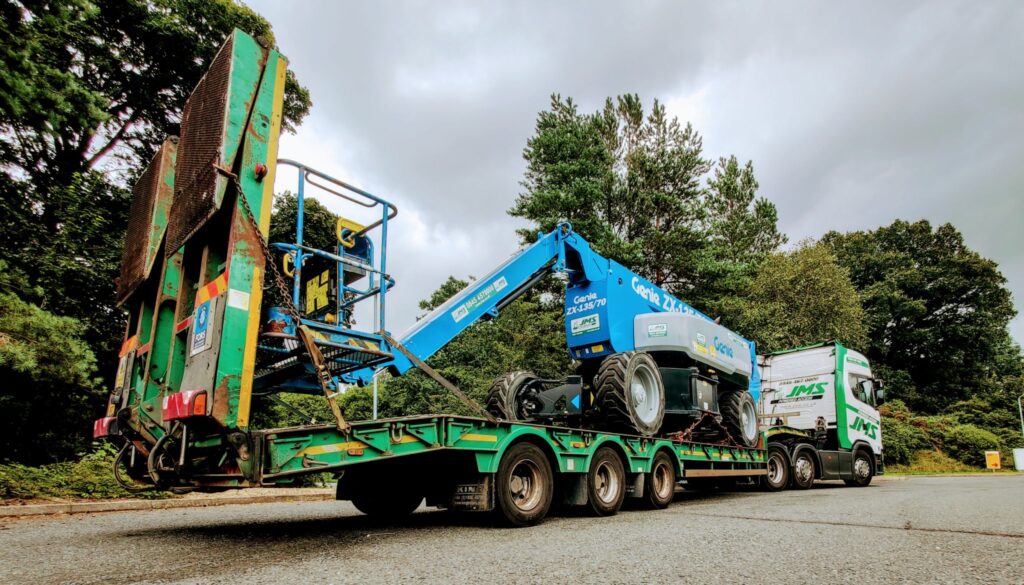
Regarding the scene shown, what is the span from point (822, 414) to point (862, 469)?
178 cm

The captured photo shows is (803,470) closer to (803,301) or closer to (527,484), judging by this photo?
(527,484)

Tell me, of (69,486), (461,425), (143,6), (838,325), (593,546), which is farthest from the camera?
(838,325)

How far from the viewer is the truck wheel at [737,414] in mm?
11133

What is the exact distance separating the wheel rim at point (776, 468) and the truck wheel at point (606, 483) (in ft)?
20.7

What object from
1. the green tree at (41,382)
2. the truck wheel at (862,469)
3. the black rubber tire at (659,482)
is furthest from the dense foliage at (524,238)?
the truck wheel at (862,469)

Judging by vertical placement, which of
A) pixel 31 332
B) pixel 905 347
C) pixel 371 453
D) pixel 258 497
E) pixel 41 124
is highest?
pixel 905 347

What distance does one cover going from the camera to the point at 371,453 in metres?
5.20

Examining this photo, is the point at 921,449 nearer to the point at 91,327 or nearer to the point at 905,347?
the point at 905,347

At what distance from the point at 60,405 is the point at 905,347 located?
5569 centimetres

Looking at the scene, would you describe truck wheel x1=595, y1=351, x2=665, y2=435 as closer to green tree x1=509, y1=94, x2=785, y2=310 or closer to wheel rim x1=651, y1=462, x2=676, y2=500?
wheel rim x1=651, y1=462, x2=676, y2=500

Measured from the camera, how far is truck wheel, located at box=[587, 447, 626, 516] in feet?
23.8

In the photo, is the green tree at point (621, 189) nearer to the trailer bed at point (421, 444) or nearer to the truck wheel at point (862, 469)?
the truck wheel at point (862, 469)

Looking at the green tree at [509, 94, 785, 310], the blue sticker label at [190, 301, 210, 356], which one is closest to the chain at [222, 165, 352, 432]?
the blue sticker label at [190, 301, 210, 356]

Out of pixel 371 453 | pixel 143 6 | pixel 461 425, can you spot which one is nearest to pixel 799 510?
pixel 461 425
